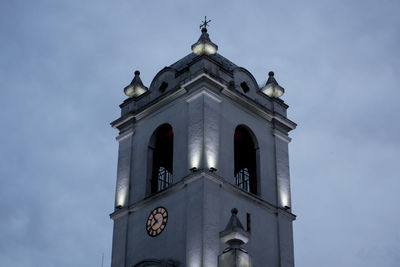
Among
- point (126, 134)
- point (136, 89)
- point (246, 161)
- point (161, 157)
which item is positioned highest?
point (136, 89)

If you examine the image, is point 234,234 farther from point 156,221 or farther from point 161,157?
point 161,157

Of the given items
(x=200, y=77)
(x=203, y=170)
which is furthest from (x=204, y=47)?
(x=203, y=170)

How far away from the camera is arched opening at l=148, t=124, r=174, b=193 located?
45.7 metres

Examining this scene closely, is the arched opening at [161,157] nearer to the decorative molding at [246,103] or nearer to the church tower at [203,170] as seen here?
the church tower at [203,170]

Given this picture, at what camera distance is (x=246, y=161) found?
4688cm

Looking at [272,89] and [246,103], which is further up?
[272,89]

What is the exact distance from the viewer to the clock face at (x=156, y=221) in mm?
42500

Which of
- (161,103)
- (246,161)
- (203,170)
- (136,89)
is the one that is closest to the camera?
(203,170)

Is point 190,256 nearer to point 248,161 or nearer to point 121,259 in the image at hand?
point 121,259

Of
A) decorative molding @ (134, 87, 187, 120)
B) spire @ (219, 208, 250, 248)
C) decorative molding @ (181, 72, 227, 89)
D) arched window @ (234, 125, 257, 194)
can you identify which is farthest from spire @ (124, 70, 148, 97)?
spire @ (219, 208, 250, 248)

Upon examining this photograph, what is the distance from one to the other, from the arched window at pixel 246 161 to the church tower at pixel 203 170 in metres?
0.06

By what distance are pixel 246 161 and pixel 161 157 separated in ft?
15.2

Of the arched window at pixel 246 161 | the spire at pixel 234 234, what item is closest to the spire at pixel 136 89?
the arched window at pixel 246 161

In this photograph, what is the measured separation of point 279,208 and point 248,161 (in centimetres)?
331
